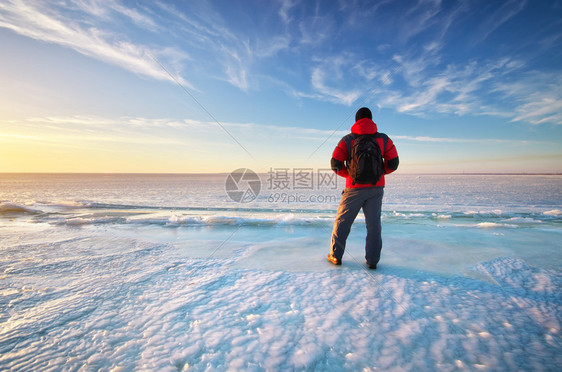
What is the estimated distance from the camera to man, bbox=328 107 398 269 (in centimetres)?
336

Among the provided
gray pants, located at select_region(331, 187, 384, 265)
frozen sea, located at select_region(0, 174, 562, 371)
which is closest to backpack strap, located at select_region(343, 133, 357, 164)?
gray pants, located at select_region(331, 187, 384, 265)

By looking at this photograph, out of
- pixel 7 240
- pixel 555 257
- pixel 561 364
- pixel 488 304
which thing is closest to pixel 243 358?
pixel 561 364

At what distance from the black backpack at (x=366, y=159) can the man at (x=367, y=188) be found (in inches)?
2.7

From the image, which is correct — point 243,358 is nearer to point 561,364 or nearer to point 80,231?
point 561,364

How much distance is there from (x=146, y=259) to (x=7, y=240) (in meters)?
3.74

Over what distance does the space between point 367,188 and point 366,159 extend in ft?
1.46

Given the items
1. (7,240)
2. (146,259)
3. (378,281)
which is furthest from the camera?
(7,240)

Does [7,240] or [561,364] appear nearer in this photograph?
[561,364]

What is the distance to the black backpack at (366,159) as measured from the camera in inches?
127

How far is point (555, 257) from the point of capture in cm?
395

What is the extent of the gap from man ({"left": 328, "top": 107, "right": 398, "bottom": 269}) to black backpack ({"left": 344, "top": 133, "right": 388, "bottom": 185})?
69mm

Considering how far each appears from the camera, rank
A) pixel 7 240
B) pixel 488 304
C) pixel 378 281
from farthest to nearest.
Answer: pixel 7 240 < pixel 378 281 < pixel 488 304
